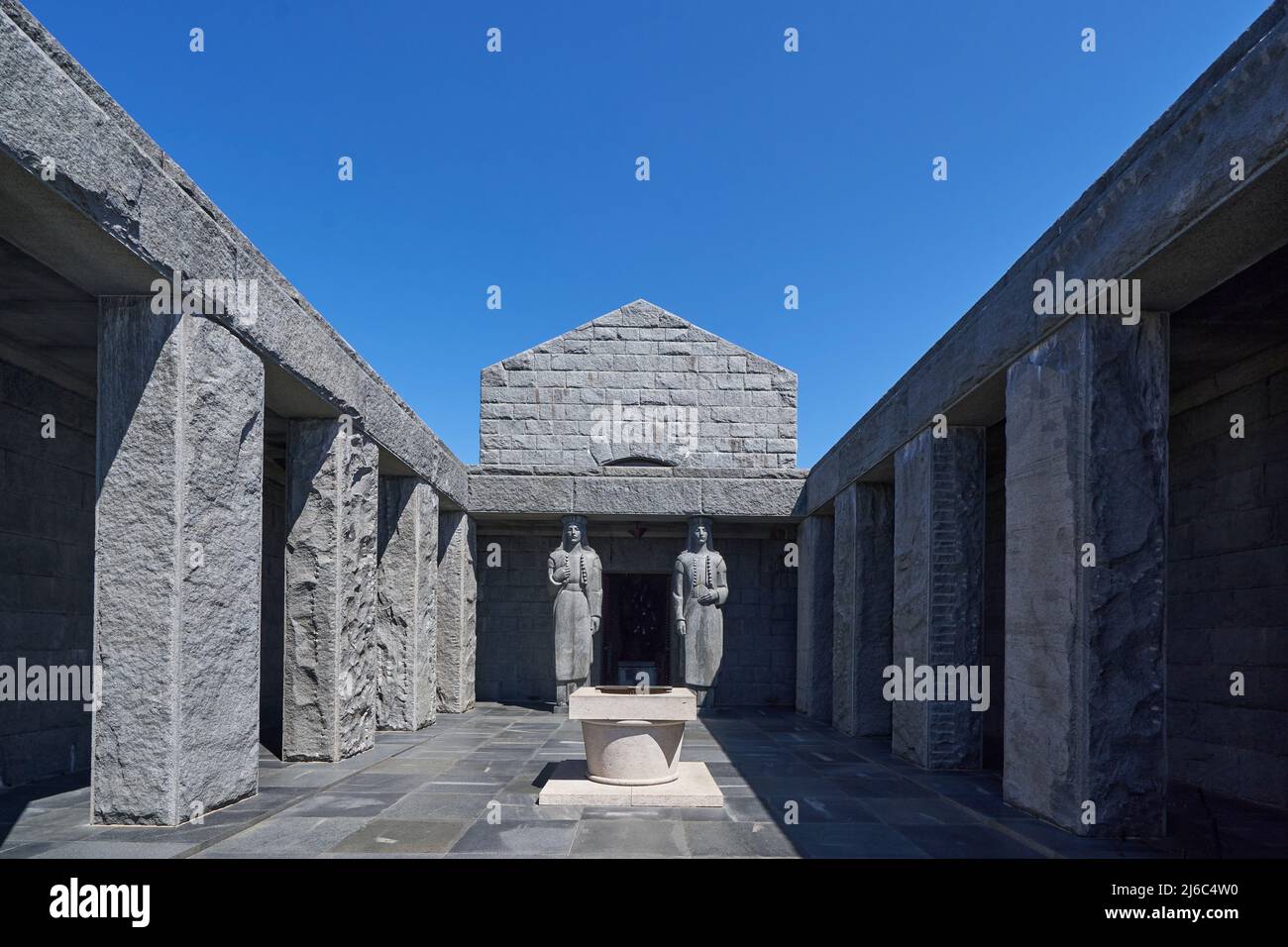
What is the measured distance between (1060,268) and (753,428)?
23.5 feet

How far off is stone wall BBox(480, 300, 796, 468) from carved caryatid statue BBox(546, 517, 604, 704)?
1.70 m

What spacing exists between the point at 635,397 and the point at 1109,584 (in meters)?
8.00

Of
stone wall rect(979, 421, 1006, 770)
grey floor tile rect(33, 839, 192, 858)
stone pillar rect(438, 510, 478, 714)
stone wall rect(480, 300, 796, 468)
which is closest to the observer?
grey floor tile rect(33, 839, 192, 858)

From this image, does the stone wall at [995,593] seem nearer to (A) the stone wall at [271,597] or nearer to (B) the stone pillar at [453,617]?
(B) the stone pillar at [453,617]

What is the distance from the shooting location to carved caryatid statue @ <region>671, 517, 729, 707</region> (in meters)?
10.4

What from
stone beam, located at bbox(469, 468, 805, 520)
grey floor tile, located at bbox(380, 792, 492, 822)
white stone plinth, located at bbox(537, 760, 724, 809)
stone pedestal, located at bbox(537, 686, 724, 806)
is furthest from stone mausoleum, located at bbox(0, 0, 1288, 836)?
stone pedestal, located at bbox(537, 686, 724, 806)

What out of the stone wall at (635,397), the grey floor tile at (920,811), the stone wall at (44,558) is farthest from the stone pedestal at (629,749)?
the stone wall at (635,397)

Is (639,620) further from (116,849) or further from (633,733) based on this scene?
(116,849)

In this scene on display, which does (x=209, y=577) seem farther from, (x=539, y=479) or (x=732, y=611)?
(x=732, y=611)

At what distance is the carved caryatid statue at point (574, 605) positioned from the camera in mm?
10195

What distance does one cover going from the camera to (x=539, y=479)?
1069 centimetres

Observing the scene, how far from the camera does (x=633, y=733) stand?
18.5 feet

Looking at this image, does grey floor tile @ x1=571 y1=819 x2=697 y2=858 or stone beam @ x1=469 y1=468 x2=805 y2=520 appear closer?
grey floor tile @ x1=571 y1=819 x2=697 y2=858

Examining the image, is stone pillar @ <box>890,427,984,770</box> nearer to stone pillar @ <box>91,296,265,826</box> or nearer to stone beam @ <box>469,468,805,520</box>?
stone beam @ <box>469,468,805,520</box>
